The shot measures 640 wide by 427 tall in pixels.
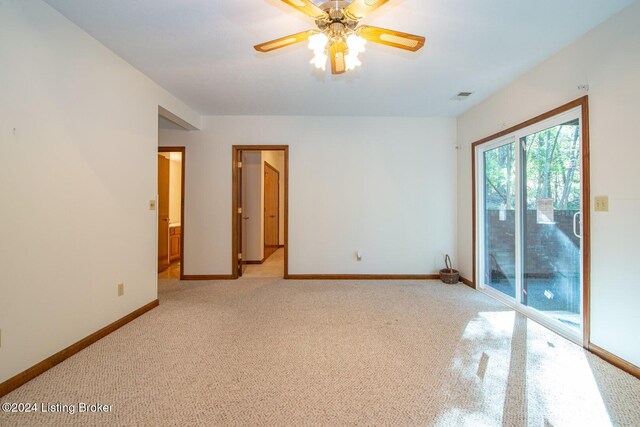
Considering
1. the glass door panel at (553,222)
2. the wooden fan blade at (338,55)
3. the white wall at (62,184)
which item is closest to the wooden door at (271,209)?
the white wall at (62,184)

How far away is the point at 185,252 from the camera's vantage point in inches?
166

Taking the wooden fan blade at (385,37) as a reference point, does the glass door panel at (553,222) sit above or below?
below

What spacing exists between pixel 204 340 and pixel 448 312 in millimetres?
2415

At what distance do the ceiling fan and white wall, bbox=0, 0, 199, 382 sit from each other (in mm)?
1506

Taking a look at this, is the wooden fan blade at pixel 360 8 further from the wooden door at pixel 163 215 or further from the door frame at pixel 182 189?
the wooden door at pixel 163 215

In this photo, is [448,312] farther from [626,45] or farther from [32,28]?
[32,28]

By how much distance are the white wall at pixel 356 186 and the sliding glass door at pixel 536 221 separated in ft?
2.28

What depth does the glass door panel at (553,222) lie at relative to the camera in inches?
93.4

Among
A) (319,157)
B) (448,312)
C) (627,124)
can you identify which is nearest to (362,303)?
(448,312)

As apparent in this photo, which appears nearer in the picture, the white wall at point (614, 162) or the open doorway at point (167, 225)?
the white wall at point (614, 162)

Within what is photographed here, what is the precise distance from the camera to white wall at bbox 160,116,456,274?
13.9 ft

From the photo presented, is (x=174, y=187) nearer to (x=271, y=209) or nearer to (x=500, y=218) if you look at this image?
(x=271, y=209)

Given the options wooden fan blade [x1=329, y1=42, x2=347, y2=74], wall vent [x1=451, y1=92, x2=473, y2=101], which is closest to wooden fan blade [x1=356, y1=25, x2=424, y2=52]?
wooden fan blade [x1=329, y1=42, x2=347, y2=74]

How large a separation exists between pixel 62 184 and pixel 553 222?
4.16 m
